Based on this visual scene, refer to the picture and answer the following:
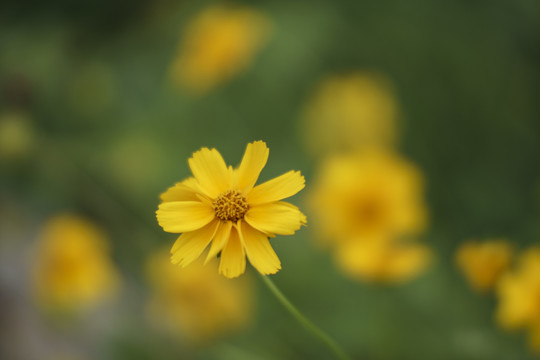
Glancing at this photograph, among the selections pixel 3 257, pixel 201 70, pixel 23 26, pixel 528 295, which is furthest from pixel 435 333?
pixel 23 26

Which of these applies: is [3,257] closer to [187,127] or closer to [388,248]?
[187,127]

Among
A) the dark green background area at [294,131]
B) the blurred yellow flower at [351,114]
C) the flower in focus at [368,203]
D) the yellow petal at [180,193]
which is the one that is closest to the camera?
the yellow petal at [180,193]

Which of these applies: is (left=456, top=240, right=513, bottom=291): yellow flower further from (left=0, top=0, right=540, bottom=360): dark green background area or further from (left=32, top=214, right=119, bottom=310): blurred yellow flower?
(left=32, top=214, right=119, bottom=310): blurred yellow flower

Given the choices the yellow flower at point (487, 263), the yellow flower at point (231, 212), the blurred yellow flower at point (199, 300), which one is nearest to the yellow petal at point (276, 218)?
the yellow flower at point (231, 212)

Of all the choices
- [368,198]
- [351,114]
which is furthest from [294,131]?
[368,198]

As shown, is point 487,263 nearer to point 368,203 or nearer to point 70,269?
point 368,203

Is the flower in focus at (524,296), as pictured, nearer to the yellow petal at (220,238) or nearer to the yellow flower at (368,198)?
the yellow flower at (368,198)
